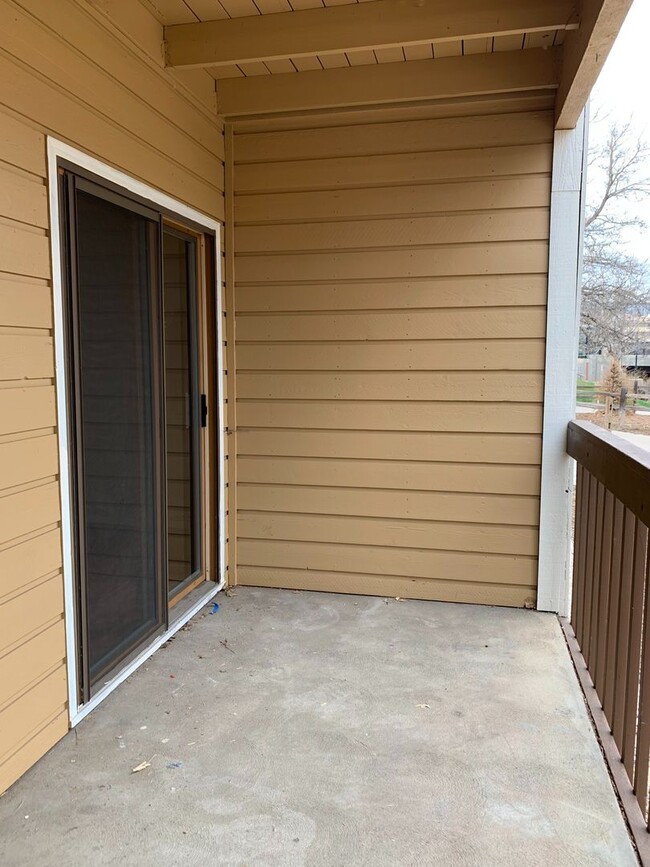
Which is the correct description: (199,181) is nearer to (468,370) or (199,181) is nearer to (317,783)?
(468,370)

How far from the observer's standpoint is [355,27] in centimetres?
273

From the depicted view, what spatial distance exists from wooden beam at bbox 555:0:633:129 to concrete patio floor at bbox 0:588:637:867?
8.11ft

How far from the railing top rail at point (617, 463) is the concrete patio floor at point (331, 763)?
0.89m

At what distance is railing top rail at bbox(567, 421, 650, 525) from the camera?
1.77 m

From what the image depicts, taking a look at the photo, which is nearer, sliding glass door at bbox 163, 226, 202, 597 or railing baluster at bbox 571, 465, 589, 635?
railing baluster at bbox 571, 465, 589, 635

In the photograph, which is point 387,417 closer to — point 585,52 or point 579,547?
point 579,547

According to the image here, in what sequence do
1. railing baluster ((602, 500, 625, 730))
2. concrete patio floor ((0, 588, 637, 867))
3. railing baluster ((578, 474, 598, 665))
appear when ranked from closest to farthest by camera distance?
concrete patio floor ((0, 588, 637, 867)) → railing baluster ((602, 500, 625, 730)) → railing baluster ((578, 474, 598, 665))

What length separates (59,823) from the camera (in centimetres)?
180

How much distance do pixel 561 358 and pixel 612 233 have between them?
2.34ft

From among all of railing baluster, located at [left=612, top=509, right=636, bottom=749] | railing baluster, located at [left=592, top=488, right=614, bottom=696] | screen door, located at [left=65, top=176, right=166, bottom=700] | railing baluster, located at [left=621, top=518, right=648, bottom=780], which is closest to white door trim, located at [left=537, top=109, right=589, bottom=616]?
railing baluster, located at [left=592, top=488, right=614, bottom=696]

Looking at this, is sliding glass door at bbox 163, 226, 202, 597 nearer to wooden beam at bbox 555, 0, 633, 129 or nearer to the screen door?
the screen door

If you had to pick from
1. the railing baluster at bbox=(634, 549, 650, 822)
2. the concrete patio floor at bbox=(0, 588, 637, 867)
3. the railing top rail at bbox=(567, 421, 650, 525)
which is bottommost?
the concrete patio floor at bbox=(0, 588, 637, 867)

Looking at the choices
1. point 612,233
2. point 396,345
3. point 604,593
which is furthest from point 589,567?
point 612,233

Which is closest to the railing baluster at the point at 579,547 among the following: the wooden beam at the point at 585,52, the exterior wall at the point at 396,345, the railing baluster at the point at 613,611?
the exterior wall at the point at 396,345
